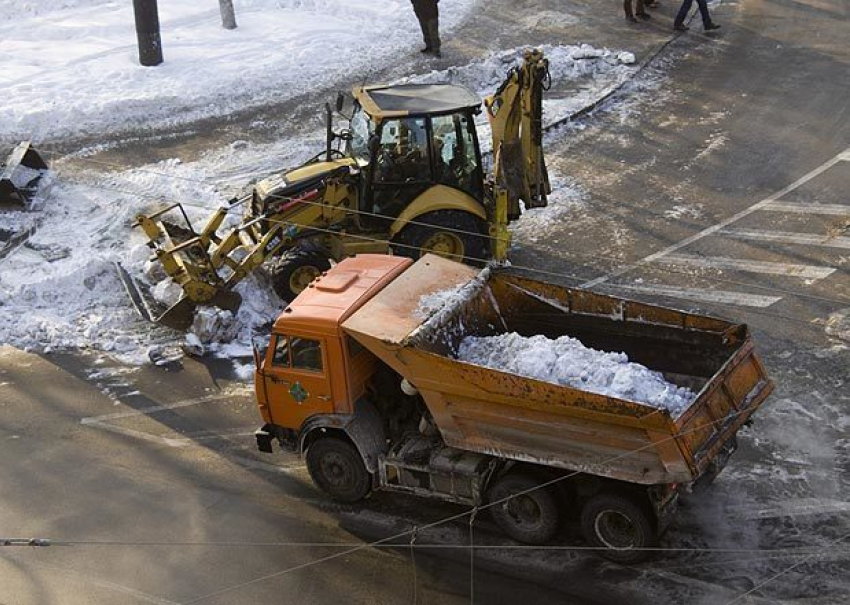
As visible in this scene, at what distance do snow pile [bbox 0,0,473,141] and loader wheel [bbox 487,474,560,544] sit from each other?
539 inches

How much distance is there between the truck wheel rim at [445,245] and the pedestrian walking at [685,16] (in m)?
12.1

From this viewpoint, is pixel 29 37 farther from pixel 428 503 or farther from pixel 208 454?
pixel 428 503

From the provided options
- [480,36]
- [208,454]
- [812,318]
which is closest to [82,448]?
[208,454]

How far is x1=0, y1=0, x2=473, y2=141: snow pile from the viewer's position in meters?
21.6

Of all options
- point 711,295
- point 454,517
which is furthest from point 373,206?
point 454,517

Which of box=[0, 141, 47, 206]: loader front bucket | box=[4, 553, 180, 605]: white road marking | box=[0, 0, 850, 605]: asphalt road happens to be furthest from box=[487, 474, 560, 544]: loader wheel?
box=[0, 141, 47, 206]: loader front bucket

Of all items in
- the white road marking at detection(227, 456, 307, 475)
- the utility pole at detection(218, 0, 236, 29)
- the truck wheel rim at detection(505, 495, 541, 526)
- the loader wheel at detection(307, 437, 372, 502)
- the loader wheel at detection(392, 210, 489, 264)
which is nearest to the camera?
the truck wheel rim at detection(505, 495, 541, 526)

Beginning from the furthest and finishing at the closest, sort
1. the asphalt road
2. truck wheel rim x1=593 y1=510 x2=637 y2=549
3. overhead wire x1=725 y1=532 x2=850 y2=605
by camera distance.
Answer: the asphalt road, truck wheel rim x1=593 y1=510 x2=637 y2=549, overhead wire x1=725 y1=532 x2=850 y2=605

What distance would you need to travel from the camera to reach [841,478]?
1072 centimetres

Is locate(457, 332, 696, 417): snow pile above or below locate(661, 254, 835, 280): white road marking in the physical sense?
above

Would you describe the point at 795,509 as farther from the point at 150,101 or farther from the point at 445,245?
the point at 150,101

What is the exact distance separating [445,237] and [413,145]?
1357 mm

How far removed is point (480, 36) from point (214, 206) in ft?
32.2

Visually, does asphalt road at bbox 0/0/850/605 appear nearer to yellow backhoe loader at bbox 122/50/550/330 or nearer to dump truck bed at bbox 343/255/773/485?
dump truck bed at bbox 343/255/773/485
